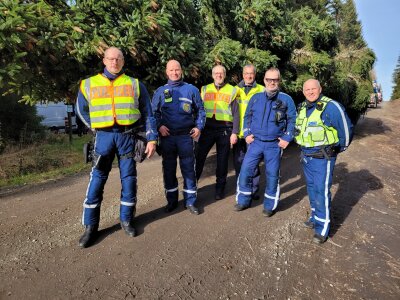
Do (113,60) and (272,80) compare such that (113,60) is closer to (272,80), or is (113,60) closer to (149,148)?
Result: (149,148)

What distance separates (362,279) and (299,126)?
183cm

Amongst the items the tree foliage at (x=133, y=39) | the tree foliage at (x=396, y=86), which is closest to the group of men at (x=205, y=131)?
the tree foliage at (x=133, y=39)

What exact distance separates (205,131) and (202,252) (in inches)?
90.4

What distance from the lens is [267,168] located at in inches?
179

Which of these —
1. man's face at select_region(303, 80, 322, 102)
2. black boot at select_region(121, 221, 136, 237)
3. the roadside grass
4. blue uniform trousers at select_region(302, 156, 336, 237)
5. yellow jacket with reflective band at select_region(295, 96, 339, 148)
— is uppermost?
man's face at select_region(303, 80, 322, 102)

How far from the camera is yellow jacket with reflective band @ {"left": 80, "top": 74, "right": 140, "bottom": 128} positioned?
3467mm

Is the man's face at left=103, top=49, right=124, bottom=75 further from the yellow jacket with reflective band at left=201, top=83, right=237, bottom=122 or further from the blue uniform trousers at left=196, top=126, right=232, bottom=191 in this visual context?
the blue uniform trousers at left=196, top=126, right=232, bottom=191

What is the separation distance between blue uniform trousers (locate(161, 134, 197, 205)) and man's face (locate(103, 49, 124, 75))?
4.19 ft

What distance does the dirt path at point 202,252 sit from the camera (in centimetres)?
279

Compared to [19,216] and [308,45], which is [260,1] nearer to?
[308,45]

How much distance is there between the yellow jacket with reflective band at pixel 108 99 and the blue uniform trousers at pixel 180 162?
104 centimetres

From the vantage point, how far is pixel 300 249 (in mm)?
3572

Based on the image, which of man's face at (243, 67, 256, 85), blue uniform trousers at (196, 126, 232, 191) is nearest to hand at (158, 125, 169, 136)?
blue uniform trousers at (196, 126, 232, 191)

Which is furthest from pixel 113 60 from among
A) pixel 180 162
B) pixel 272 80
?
pixel 272 80
